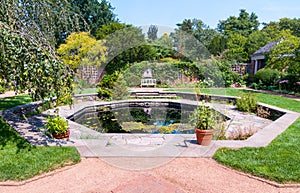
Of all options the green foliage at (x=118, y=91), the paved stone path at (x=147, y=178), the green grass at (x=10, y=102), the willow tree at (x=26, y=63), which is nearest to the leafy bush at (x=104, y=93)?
the green foliage at (x=118, y=91)

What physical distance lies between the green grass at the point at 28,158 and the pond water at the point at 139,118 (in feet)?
7.50

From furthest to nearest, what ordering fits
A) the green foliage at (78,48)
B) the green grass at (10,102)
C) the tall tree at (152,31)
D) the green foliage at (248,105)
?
the green foliage at (78,48) → the green foliage at (248,105) → the green grass at (10,102) → the tall tree at (152,31)

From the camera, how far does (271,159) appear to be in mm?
3414

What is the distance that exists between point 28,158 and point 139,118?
4.63 meters

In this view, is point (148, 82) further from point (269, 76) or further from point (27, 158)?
point (27, 158)

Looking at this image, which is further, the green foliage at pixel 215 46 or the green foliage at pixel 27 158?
the green foliage at pixel 215 46

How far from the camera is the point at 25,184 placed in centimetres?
280

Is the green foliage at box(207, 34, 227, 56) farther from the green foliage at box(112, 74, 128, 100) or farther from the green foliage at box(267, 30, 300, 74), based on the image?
the green foliage at box(112, 74, 128, 100)

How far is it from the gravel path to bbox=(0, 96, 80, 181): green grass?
6.1 inches

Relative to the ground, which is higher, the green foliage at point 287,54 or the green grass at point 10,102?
the green foliage at point 287,54

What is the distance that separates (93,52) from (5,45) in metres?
9.72

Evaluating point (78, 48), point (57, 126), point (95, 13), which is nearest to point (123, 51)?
point (78, 48)

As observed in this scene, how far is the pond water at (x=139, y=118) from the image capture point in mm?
6207

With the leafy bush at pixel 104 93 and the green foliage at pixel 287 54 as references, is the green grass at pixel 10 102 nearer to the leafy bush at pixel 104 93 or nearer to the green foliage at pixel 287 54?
the leafy bush at pixel 104 93
